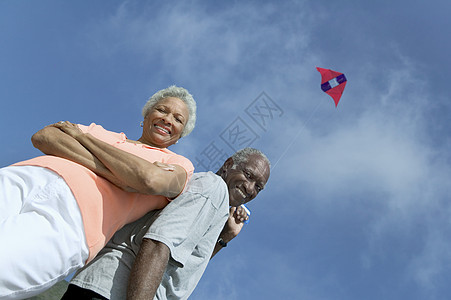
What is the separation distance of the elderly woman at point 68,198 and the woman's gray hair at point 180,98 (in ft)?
1.99

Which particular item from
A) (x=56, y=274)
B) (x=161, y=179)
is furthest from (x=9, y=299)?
(x=161, y=179)

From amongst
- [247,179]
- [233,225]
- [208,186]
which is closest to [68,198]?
[208,186]

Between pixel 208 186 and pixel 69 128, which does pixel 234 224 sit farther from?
pixel 69 128

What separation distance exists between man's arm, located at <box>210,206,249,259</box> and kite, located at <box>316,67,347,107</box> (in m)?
6.79

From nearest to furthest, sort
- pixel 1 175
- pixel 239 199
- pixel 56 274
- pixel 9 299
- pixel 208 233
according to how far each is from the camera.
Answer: pixel 9 299
pixel 56 274
pixel 1 175
pixel 208 233
pixel 239 199

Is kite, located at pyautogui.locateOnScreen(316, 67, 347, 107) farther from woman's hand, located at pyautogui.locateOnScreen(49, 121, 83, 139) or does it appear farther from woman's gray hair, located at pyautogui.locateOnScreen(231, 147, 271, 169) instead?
woman's hand, located at pyautogui.locateOnScreen(49, 121, 83, 139)

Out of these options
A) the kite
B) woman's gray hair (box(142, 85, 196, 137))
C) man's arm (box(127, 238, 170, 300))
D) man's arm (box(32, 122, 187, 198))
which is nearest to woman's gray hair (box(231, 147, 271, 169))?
woman's gray hair (box(142, 85, 196, 137))

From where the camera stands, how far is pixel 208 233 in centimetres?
249

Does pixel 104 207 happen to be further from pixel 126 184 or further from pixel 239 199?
pixel 239 199

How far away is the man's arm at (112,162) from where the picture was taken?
210 centimetres

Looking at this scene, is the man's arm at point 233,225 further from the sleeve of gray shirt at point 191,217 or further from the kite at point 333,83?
the kite at point 333,83

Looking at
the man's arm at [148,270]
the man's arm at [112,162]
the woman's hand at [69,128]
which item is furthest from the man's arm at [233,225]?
the woman's hand at [69,128]

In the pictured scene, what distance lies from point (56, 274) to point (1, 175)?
0.59m

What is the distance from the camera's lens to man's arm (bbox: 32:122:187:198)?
2096 mm
